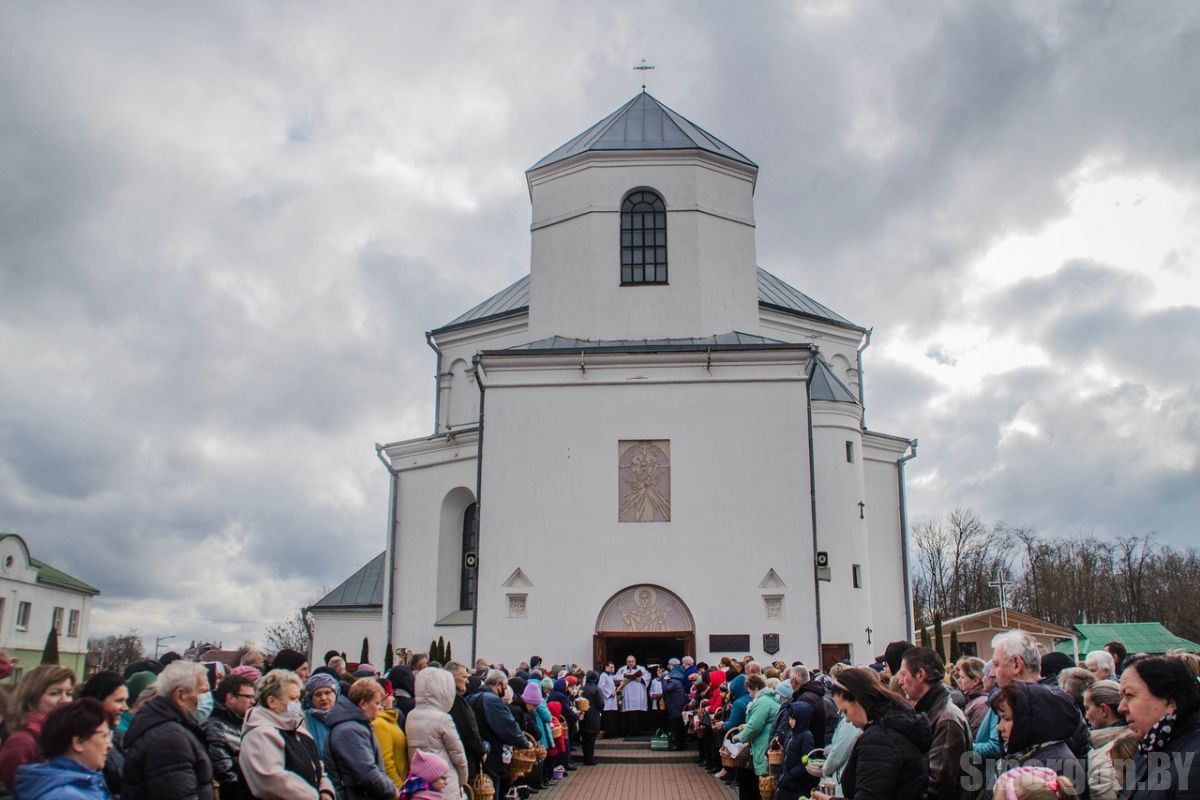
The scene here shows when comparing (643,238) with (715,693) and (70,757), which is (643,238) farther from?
(70,757)


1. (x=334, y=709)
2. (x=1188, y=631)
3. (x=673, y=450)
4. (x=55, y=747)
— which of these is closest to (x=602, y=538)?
(x=673, y=450)

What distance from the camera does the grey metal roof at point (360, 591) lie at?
32094mm

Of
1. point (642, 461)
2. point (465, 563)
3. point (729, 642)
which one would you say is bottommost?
point (729, 642)

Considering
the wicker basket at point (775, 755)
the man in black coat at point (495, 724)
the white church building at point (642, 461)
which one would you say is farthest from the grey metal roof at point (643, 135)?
the wicker basket at point (775, 755)

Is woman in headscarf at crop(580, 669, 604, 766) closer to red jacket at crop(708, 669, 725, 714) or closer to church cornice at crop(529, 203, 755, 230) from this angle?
red jacket at crop(708, 669, 725, 714)

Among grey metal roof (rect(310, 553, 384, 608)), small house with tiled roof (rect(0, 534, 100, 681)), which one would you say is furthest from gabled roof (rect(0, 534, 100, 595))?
grey metal roof (rect(310, 553, 384, 608))

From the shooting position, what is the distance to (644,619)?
21.6m

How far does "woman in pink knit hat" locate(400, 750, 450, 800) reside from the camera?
7.53 m

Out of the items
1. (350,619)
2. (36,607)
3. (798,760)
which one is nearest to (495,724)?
(798,760)

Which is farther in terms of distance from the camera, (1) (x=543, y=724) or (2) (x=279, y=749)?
(1) (x=543, y=724)

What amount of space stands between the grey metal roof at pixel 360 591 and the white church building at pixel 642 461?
5017 millimetres

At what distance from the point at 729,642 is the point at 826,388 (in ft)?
30.5

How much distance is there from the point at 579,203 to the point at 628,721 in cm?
1283

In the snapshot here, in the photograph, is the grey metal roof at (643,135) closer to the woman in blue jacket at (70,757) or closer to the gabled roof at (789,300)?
the gabled roof at (789,300)
